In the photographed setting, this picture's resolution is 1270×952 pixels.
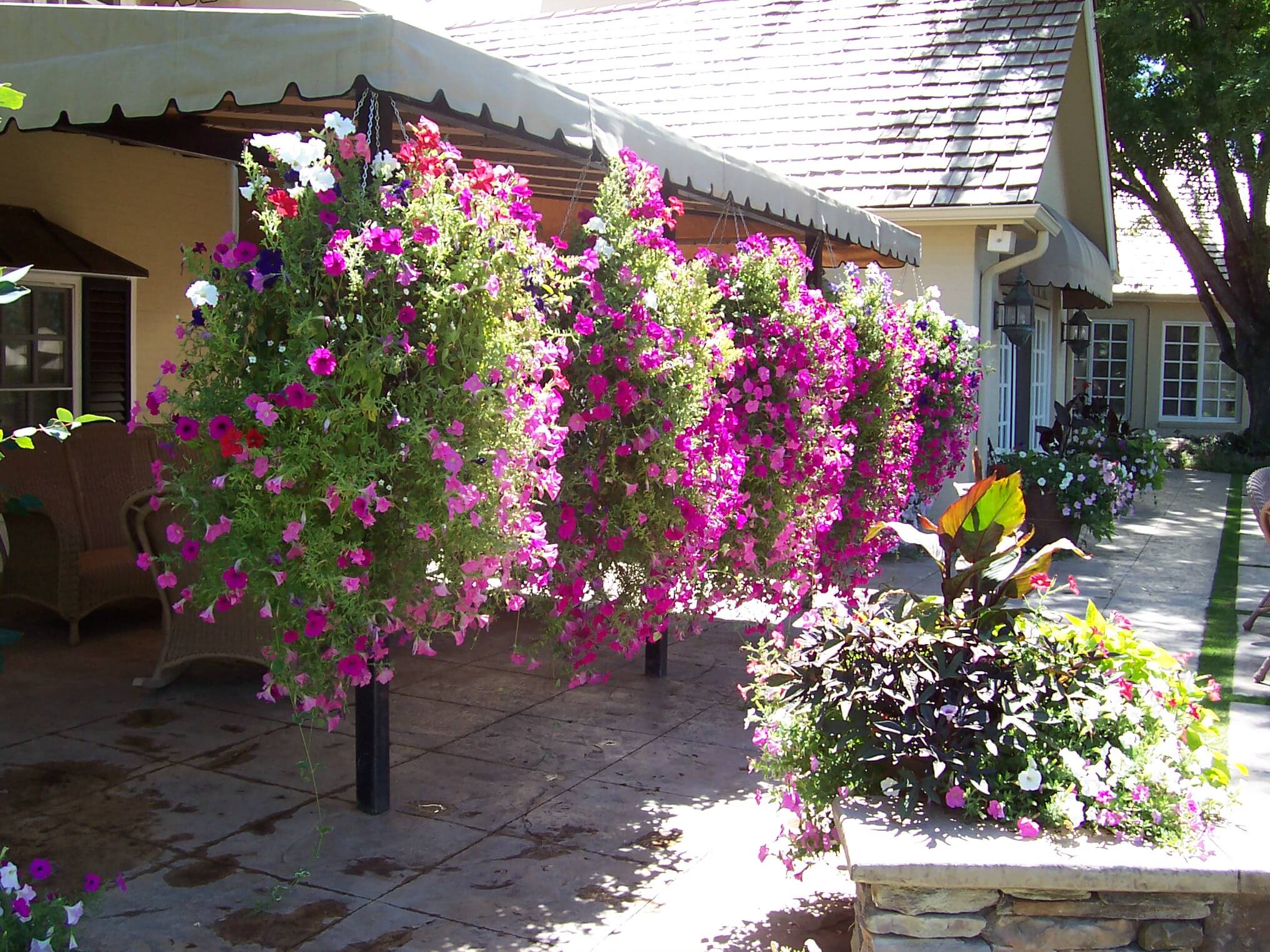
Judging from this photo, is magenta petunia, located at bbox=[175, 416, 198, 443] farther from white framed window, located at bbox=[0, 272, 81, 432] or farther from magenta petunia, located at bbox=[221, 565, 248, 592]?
white framed window, located at bbox=[0, 272, 81, 432]

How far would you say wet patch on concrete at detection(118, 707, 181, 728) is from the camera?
5.09 m

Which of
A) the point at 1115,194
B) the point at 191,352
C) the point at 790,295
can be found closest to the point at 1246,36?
the point at 1115,194

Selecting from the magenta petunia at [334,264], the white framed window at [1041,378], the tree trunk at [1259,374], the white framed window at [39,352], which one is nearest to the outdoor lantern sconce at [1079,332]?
the white framed window at [1041,378]

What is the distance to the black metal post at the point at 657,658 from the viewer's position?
249 inches

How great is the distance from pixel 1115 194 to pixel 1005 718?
66.8ft

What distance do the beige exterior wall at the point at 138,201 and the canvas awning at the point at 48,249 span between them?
103mm

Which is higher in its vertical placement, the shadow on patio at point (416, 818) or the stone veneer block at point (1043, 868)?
the stone veneer block at point (1043, 868)

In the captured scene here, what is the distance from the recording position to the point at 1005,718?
3.18 m

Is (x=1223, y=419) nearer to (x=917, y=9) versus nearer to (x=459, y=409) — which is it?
(x=917, y=9)

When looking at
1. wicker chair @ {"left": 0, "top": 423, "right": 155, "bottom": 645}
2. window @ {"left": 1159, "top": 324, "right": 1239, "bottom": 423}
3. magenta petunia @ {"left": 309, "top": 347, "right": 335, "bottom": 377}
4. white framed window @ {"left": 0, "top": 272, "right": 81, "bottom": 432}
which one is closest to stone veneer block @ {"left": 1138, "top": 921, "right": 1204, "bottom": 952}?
magenta petunia @ {"left": 309, "top": 347, "right": 335, "bottom": 377}

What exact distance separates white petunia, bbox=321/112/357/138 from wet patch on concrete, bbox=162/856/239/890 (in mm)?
2318

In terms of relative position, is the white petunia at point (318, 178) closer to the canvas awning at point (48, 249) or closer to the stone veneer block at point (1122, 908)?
the stone veneer block at point (1122, 908)

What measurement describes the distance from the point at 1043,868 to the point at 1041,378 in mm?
12660

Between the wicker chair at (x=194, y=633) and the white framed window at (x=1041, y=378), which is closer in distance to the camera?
the wicker chair at (x=194, y=633)
